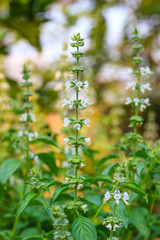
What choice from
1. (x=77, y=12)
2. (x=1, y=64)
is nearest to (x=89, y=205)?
(x=1, y=64)

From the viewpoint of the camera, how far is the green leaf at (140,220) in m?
0.79

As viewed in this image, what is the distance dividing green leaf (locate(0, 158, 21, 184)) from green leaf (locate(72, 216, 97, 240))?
25cm

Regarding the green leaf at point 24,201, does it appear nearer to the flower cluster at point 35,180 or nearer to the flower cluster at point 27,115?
the flower cluster at point 35,180

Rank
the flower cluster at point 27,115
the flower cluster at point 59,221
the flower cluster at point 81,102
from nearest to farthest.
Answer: the flower cluster at point 59,221 < the flower cluster at point 81,102 < the flower cluster at point 27,115

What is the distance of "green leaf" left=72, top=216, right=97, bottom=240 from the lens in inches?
25.5

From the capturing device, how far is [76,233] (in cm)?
65

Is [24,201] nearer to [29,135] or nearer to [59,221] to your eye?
[59,221]

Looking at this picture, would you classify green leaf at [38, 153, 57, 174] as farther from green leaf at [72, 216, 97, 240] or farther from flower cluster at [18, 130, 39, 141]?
green leaf at [72, 216, 97, 240]

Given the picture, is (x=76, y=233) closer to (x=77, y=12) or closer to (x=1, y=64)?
(x=1, y=64)

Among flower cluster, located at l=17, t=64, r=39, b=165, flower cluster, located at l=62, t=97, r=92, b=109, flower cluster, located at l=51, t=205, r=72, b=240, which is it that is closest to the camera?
flower cluster, located at l=51, t=205, r=72, b=240

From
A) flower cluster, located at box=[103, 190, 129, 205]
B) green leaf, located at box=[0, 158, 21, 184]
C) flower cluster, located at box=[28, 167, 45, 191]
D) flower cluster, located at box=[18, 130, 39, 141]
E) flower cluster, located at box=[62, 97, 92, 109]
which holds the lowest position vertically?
flower cluster, located at box=[103, 190, 129, 205]

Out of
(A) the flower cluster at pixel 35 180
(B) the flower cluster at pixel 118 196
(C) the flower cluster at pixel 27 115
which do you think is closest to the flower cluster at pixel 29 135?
(C) the flower cluster at pixel 27 115

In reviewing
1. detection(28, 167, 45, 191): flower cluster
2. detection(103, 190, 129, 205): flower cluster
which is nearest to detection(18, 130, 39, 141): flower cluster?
detection(28, 167, 45, 191): flower cluster

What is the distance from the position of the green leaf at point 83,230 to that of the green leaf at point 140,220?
0.58ft
